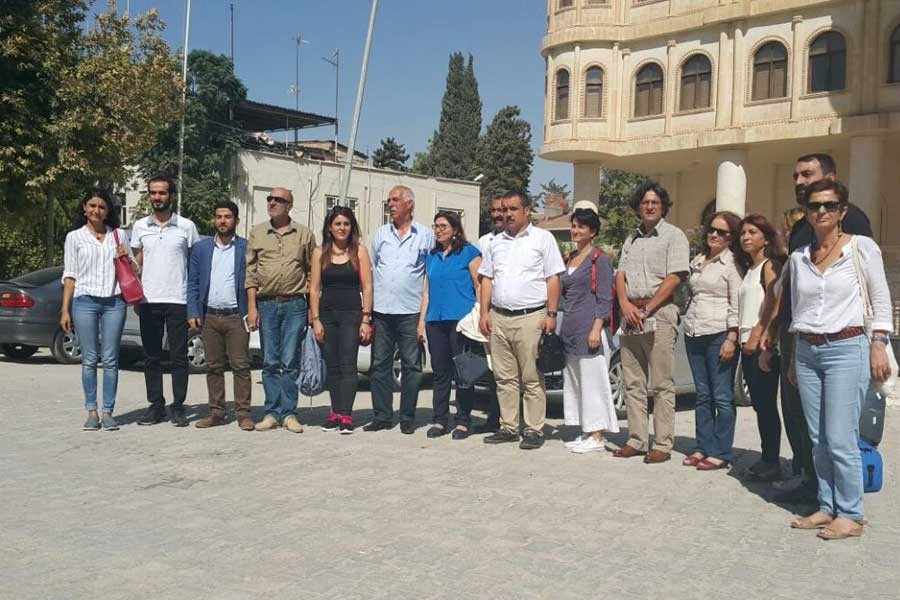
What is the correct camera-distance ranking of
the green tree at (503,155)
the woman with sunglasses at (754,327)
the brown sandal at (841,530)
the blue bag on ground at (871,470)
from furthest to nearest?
1. the green tree at (503,155)
2. the woman with sunglasses at (754,327)
3. the blue bag on ground at (871,470)
4. the brown sandal at (841,530)

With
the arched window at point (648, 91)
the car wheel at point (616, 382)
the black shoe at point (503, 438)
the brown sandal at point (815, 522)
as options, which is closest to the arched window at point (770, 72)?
the arched window at point (648, 91)

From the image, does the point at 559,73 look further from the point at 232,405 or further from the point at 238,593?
the point at 238,593

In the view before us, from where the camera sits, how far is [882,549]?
5.12 metres

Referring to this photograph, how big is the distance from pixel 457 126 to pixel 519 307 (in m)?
69.4

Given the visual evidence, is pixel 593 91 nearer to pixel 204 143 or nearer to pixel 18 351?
pixel 204 143

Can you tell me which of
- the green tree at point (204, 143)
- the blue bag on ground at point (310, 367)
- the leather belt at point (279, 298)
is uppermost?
the green tree at point (204, 143)

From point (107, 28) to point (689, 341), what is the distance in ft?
72.9

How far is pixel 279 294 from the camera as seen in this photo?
8.37 meters

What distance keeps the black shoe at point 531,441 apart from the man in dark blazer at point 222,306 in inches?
99.2

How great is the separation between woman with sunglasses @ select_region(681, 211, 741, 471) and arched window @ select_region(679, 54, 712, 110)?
80.1 ft

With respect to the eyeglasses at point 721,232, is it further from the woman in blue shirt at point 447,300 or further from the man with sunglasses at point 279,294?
the man with sunglasses at point 279,294

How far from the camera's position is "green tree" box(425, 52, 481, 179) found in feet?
244

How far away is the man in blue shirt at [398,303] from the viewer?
8383 millimetres

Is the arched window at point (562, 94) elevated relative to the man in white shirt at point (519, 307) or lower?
A: elevated
